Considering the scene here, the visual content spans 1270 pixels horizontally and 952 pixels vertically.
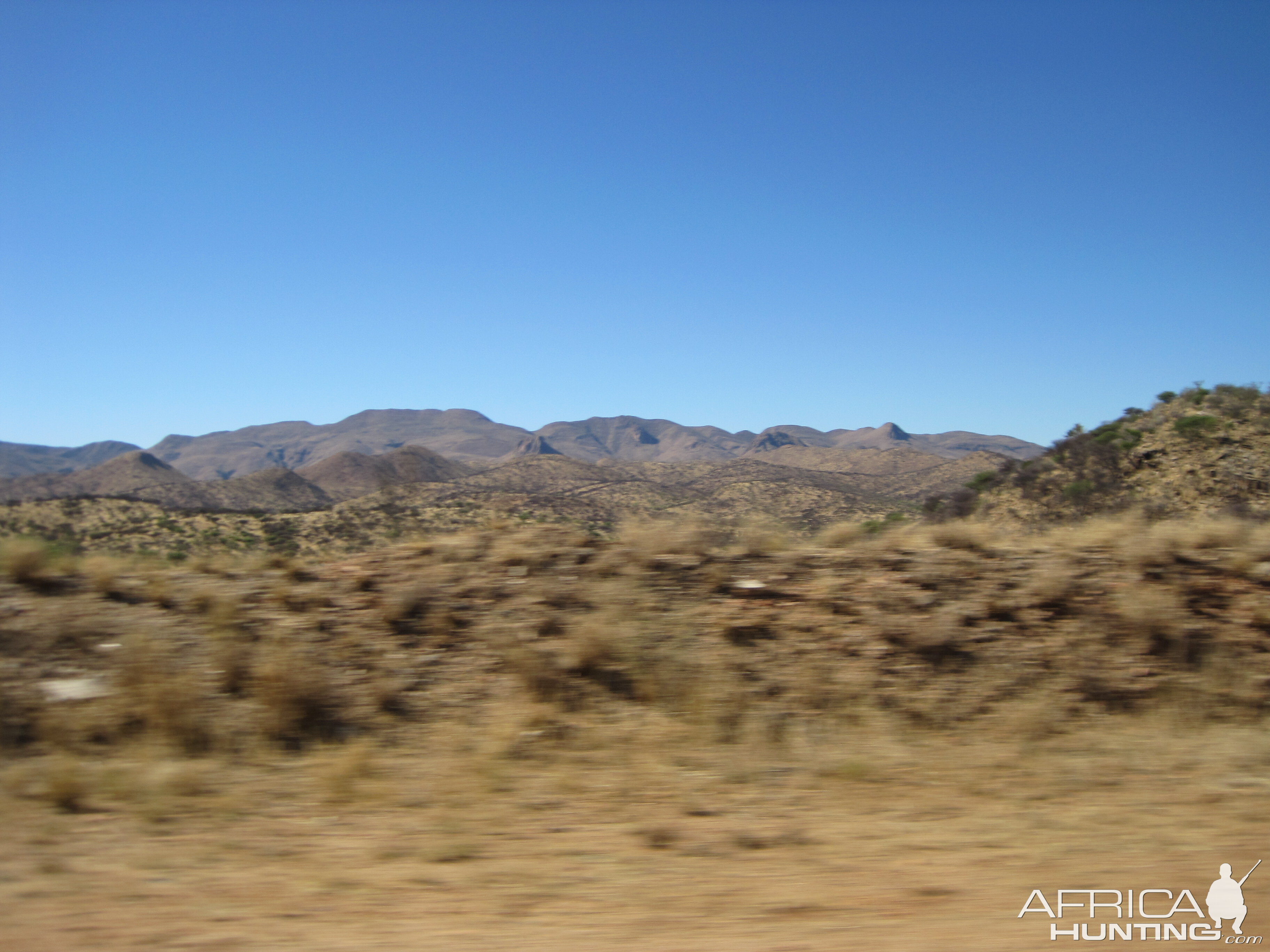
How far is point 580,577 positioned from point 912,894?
4710 millimetres

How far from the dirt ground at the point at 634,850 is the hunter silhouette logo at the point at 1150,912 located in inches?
2.5

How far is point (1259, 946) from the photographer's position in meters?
3.71

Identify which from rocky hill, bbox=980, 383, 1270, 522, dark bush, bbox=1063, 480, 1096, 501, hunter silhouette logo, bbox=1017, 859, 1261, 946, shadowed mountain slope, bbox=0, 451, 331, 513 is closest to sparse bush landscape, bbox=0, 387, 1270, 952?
hunter silhouette logo, bbox=1017, 859, 1261, 946

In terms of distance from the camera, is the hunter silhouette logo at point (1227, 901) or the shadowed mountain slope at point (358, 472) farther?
the shadowed mountain slope at point (358, 472)

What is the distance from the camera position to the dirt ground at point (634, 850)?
381 cm

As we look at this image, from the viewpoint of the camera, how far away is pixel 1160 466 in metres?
26.7

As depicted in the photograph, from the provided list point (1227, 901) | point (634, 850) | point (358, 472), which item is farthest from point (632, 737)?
point (358, 472)

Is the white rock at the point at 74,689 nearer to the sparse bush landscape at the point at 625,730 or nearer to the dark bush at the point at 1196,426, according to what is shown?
the sparse bush landscape at the point at 625,730

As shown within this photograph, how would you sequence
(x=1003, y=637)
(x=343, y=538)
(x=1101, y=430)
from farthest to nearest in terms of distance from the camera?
(x=1101, y=430) → (x=343, y=538) → (x=1003, y=637)

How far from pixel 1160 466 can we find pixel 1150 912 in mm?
26988

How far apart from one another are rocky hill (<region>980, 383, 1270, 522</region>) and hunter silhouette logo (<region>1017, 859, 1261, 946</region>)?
14.8 meters

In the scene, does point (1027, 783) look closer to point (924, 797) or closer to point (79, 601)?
point (924, 797)

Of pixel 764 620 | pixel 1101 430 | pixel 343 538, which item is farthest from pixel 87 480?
pixel 764 620

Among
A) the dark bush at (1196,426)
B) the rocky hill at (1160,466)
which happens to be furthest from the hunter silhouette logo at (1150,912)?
the dark bush at (1196,426)
